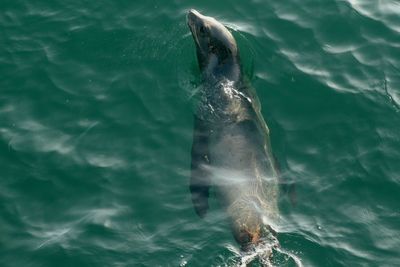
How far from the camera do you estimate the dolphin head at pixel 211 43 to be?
626 inches

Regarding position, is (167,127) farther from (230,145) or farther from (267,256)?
(267,256)

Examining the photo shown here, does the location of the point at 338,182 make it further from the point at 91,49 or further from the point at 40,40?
the point at 40,40

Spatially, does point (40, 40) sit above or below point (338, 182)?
above

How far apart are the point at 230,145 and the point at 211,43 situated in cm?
307

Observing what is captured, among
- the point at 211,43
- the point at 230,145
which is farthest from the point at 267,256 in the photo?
the point at 211,43

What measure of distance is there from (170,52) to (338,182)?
548cm

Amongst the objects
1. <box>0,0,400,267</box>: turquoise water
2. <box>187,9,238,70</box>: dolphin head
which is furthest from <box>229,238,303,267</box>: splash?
<box>187,9,238,70</box>: dolphin head

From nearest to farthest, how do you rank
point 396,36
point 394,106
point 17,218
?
point 17,218
point 394,106
point 396,36

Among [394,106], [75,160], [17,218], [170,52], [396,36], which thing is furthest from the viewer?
[396,36]

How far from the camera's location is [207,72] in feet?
51.9

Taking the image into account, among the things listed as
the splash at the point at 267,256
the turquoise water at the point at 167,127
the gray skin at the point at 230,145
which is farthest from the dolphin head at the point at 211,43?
the splash at the point at 267,256

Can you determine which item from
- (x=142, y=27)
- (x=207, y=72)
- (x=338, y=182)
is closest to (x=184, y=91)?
(x=207, y=72)

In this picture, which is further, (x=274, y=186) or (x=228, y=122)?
(x=228, y=122)

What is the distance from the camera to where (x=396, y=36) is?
17531 mm
